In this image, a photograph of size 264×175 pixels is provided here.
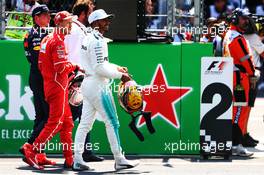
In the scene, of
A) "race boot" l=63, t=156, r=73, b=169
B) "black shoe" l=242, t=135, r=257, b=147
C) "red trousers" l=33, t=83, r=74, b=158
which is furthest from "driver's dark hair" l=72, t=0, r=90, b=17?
"black shoe" l=242, t=135, r=257, b=147

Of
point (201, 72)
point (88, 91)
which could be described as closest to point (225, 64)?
point (201, 72)

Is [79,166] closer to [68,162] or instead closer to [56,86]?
[68,162]

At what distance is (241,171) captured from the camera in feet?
36.9

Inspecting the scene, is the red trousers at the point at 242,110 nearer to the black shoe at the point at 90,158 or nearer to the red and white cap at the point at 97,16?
the black shoe at the point at 90,158

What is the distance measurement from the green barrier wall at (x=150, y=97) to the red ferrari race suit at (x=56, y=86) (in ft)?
3.55

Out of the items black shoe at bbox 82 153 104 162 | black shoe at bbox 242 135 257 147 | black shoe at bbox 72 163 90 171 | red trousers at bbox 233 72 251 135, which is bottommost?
black shoe at bbox 242 135 257 147

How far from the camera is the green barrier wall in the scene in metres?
12.3

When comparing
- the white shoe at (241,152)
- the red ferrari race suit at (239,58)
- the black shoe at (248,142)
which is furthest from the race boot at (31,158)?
the black shoe at (248,142)

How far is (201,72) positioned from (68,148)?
6.51 feet

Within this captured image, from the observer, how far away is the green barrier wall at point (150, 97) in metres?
12.3

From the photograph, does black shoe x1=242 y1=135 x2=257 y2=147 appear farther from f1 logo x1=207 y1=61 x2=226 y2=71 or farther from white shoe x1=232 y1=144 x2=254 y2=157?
f1 logo x1=207 y1=61 x2=226 y2=71

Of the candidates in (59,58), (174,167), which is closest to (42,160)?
(59,58)

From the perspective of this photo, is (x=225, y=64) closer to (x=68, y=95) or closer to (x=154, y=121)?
(x=154, y=121)

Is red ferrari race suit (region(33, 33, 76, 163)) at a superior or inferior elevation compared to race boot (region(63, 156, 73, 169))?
superior
